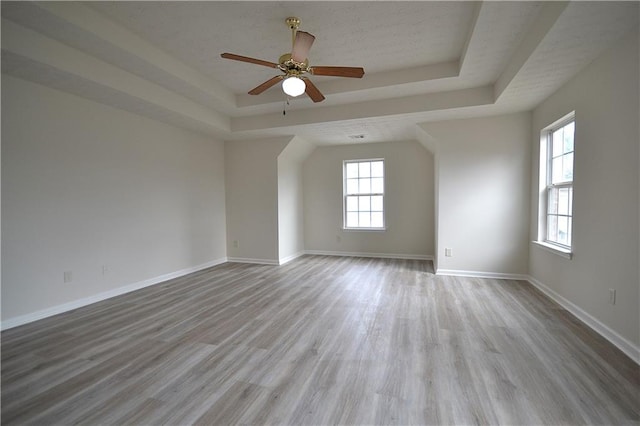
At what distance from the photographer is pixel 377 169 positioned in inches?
241

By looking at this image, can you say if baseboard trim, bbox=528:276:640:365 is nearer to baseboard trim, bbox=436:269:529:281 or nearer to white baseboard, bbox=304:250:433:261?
baseboard trim, bbox=436:269:529:281

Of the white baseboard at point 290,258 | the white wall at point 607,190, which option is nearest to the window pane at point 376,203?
the white baseboard at point 290,258

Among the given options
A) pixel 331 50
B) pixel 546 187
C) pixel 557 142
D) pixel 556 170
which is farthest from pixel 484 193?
pixel 331 50

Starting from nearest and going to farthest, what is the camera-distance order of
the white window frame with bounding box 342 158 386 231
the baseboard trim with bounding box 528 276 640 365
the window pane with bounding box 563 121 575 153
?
the baseboard trim with bounding box 528 276 640 365 → the window pane with bounding box 563 121 575 153 → the white window frame with bounding box 342 158 386 231

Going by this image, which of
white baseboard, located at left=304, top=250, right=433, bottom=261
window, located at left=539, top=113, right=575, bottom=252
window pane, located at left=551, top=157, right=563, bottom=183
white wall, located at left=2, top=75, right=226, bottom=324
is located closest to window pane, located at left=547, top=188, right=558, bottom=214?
window, located at left=539, top=113, right=575, bottom=252

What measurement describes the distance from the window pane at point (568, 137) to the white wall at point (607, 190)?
18 centimetres

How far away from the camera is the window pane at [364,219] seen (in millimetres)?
6219

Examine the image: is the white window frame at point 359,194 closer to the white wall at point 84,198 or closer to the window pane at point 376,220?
the window pane at point 376,220

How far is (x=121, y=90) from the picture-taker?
3.08m

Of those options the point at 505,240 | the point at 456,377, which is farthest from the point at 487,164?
the point at 456,377

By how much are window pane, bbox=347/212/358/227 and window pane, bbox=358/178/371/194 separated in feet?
1.77

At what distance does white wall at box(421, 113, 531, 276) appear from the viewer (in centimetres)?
405

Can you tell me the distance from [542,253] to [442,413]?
313cm

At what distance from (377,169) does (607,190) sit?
4022 millimetres
